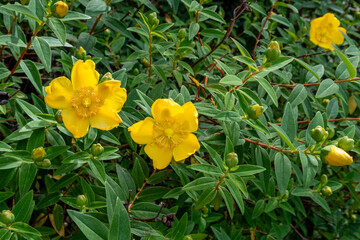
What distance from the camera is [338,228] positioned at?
249 cm

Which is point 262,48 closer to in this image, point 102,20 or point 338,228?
point 102,20

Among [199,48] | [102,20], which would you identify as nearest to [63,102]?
[102,20]

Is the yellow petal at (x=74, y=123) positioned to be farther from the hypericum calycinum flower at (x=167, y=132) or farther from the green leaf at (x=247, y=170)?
the green leaf at (x=247, y=170)

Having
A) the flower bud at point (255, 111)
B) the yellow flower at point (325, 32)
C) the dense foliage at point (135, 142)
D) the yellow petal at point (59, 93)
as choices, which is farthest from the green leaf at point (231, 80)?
the yellow flower at point (325, 32)

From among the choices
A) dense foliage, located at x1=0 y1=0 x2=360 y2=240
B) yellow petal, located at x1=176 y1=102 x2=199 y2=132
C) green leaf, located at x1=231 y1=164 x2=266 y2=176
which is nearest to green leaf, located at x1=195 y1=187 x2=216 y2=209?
dense foliage, located at x1=0 y1=0 x2=360 y2=240

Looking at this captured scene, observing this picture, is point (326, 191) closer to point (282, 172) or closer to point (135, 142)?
point (282, 172)

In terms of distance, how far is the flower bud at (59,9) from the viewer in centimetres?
132

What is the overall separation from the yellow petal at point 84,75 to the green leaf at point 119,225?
1.77 feet

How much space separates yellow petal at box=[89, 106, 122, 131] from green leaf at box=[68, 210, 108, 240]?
0.35 m

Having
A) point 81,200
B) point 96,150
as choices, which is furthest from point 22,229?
point 96,150

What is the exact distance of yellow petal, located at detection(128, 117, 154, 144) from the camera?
1.38m

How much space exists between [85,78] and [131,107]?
25 centimetres

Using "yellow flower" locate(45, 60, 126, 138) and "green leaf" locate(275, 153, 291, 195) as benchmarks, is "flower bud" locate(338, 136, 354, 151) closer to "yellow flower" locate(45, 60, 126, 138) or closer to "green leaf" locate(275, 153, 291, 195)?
"green leaf" locate(275, 153, 291, 195)

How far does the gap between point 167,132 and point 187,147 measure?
0.10 meters
